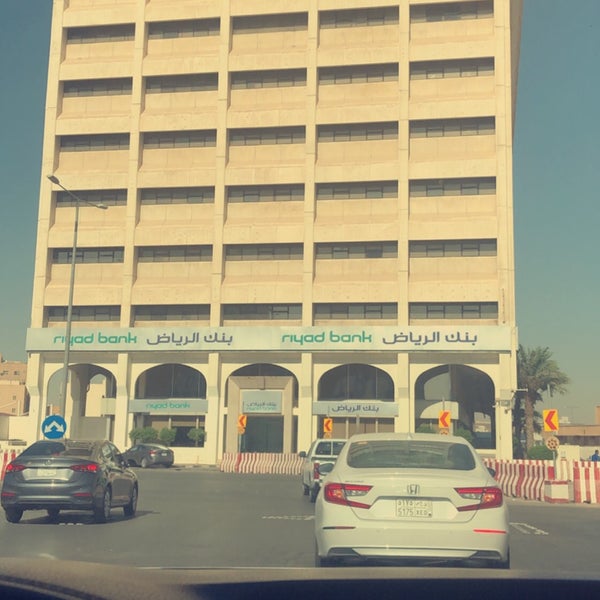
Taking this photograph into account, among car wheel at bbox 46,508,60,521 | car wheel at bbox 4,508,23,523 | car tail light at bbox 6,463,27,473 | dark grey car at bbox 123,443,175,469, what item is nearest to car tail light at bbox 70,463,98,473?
car tail light at bbox 6,463,27,473

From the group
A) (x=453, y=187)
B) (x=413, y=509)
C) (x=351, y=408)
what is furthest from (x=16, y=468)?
(x=453, y=187)

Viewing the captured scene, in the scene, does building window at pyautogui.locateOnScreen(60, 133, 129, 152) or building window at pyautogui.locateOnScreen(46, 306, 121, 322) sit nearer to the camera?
building window at pyautogui.locateOnScreen(46, 306, 121, 322)

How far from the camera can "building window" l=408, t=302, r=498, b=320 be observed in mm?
53594

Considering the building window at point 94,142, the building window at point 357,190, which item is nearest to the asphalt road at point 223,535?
the building window at point 357,190

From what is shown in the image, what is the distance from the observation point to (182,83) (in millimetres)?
59188

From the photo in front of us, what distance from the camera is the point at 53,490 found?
16.0 metres

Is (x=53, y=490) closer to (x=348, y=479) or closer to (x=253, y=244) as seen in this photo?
(x=348, y=479)

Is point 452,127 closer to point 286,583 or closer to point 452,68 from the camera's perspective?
point 452,68

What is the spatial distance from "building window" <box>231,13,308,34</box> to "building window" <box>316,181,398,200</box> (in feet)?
35.6

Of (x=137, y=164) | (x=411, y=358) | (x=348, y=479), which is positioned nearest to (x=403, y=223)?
(x=411, y=358)

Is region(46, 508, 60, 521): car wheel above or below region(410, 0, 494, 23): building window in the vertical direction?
below

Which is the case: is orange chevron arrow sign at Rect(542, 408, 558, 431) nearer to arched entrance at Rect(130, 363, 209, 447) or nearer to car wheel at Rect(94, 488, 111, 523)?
car wheel at Rect(94, 488, 111, 523)

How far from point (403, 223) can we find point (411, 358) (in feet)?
26.1

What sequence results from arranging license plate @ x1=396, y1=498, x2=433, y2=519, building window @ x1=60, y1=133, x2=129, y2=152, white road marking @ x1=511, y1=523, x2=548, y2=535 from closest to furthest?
license plate @ x1=396, y1=498, x2=433, y2=519 < white road marking @ x1=511, y1=523, x2=548, y2=535 < building window @ x1=60, y1=133, x2=129, y2=152
